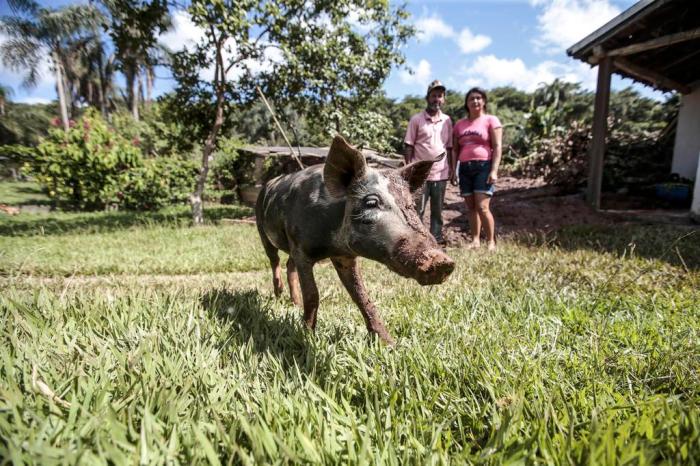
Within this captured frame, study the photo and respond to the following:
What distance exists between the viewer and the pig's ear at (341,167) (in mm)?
1729

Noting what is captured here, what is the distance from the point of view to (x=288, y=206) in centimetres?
231

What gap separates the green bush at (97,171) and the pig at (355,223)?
12.7m

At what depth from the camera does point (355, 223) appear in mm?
1734

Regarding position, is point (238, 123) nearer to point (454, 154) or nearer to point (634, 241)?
point (454, 154)

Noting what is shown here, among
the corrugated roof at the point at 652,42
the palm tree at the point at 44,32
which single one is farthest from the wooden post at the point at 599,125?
the palm tree at the point at 44,32

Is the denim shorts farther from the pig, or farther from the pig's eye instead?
the pig's eye

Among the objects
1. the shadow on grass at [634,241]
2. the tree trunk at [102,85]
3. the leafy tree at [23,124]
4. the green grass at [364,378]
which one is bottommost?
the green grass at [364,378]

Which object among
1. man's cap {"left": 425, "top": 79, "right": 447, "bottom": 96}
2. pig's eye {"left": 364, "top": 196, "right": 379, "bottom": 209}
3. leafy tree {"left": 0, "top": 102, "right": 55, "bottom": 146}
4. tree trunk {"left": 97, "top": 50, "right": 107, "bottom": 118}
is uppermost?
tree trunk {"left": 97, "top": 50, "right": 107, "bottom": 118}

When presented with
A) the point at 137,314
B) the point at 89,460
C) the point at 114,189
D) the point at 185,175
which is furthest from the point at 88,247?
the point at 185,175

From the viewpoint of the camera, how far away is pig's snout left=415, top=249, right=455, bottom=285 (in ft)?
4.58

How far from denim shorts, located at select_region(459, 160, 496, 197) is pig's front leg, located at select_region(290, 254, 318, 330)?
3.62 m

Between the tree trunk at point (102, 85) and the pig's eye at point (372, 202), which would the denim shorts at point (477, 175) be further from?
the tree trunk at point (102, 85)

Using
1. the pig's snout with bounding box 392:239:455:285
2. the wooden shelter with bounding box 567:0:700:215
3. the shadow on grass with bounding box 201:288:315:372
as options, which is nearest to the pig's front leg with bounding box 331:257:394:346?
the shadow on grass with bounding box 201:288:315:372

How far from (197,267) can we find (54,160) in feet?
34.9
